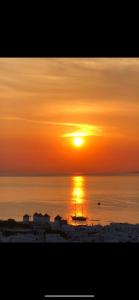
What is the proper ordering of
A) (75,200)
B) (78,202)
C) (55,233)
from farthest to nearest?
(75,200) → (78,202) → (55,233)

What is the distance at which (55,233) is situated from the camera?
1.90 metres

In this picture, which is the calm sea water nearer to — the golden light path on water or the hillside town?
the golden light path on water

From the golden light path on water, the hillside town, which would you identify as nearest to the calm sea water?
the golden light path on water

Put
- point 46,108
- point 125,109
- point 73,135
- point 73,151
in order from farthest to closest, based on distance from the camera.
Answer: point 46,108 → point 125,109 → point 73,135 → point 73,151

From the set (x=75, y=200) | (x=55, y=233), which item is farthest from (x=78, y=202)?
(x=55, y=233)

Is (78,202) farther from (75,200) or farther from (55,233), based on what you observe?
(55,233)

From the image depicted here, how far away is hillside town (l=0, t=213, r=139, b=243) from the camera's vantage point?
71.3 inches

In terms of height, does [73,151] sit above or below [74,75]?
below
